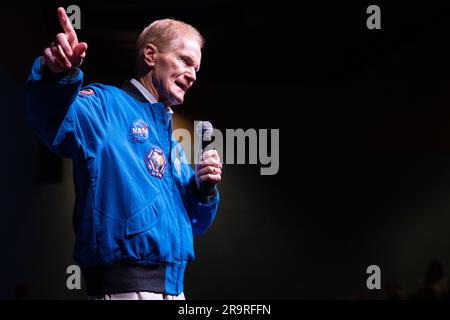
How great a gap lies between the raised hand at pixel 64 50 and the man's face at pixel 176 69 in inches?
16.6

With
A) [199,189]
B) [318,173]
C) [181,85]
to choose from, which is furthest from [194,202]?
[318,173]

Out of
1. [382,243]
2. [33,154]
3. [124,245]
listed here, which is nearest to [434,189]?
[382,243]

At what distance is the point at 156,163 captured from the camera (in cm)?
142

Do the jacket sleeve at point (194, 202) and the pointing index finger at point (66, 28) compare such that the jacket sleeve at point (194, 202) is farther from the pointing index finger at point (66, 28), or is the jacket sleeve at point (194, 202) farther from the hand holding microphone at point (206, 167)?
the pointing index finger at point (66, 28)

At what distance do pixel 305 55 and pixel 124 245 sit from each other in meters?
3.27

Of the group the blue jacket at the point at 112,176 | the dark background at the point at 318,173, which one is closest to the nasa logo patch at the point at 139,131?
the blue jacket at the point at 112,176

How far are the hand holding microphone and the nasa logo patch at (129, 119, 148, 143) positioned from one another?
17 centimetres

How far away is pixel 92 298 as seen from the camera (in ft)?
4.31

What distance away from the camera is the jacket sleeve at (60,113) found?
1167 mm

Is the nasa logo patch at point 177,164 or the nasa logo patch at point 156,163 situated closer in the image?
the nasa logo patch at point 156,163

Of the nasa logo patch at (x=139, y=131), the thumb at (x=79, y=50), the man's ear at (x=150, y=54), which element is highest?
the man's ear at (x=150, y=54)

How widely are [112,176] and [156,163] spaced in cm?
14

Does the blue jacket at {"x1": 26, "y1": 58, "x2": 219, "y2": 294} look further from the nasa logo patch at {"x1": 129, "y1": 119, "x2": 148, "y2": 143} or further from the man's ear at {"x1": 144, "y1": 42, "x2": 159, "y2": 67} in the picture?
the man's ear at {"x1": 144, "y1": 42, "x2": 159, "y2": 67}

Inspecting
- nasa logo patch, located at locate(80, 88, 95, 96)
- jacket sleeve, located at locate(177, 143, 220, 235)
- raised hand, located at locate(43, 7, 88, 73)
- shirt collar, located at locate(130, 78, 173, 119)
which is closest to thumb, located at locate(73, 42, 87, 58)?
raised hand, located at locate(43, 7, 88, 73)
